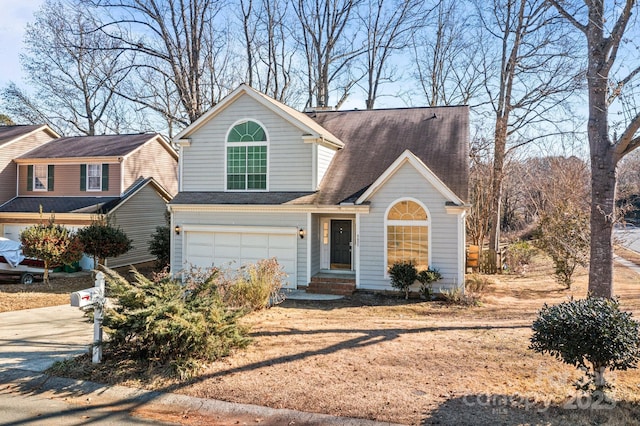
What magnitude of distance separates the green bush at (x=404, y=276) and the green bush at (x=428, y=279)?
206 mm

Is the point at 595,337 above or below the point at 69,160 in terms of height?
below

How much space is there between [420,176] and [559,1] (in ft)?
19.0

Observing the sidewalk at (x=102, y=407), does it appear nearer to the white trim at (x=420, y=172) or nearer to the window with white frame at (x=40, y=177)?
the white trim at (x=420, y=172)

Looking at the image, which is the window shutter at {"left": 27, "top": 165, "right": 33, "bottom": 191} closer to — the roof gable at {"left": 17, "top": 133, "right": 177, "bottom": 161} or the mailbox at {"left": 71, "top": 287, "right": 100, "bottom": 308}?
the roof gable at {"left": 17, "top": 133, "right": 177, "bottom": 161}

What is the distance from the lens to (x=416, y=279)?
1336 cm

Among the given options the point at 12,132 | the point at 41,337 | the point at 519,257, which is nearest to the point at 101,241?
the point at 41,337

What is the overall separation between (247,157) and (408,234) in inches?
263

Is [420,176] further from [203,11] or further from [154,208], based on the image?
[203,11]

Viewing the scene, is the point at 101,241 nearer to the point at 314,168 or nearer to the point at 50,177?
the point at 50,177

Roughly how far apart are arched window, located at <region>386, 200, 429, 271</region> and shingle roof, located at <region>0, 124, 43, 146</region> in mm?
21644

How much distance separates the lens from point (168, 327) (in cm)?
617

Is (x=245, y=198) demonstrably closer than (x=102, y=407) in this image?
No

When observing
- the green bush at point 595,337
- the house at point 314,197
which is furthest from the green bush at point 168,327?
the house at point 314,197

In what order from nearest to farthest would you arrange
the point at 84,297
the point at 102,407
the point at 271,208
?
the point at 102,407, the point at 84,297, the point at 271,208
